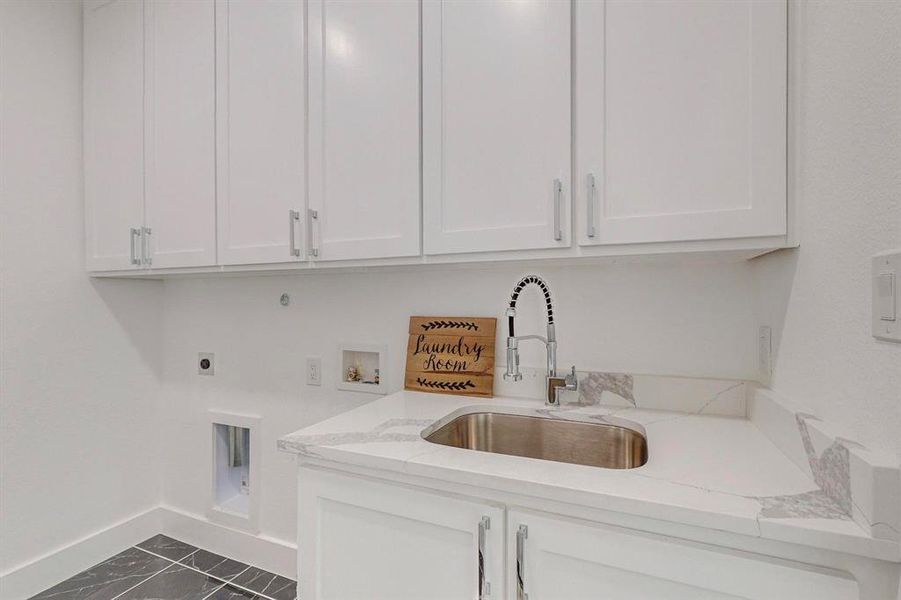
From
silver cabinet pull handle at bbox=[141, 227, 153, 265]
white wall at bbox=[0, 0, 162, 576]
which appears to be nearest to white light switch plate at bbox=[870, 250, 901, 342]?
silver cabinet pull handle at bbox=[141, 227, 153, 265]

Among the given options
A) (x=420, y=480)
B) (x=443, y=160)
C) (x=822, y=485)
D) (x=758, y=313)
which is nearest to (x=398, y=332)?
(x=443, y=160)

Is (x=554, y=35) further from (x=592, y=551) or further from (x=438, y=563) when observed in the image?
(x=438, y=563)

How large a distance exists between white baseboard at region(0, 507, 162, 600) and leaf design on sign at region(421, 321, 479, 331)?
182 centimetres

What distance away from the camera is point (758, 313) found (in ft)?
4.25

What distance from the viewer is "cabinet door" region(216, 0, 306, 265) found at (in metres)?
1.49

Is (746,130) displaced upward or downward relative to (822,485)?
upward

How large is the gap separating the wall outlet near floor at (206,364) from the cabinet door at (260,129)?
77 centimetres

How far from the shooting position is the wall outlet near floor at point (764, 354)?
119 centimetres

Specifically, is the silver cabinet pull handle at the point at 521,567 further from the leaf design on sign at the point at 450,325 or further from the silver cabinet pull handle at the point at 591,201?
the leaf design on sign at the point at 450,325

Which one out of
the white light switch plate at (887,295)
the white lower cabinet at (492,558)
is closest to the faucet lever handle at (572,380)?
the white lower cabinet at (492,558)

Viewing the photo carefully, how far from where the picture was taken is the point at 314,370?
6.39 ft

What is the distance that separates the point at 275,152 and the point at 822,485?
5.45ft

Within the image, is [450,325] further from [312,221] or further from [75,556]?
[75,556]

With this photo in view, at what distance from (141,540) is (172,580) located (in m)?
0.49
